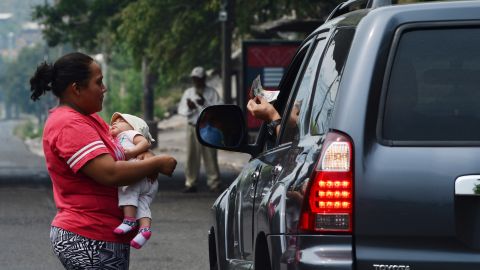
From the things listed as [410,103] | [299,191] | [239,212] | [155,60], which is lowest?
[155,60]

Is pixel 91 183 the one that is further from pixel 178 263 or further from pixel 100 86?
pixel 178 263

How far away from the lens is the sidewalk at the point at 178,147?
31281mm

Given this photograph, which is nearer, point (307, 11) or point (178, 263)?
point (178, 263)

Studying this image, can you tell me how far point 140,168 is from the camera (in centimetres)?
576

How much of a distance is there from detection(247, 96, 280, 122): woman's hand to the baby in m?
0.46

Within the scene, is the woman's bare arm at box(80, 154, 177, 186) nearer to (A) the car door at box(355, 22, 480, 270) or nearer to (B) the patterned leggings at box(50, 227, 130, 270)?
(B) the patterned leggings at box(50, 227, 130, 270)

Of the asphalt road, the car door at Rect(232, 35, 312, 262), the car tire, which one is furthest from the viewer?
the asphalt road

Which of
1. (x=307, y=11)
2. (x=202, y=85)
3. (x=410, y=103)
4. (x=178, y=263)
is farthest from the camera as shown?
(x=307, y=11)

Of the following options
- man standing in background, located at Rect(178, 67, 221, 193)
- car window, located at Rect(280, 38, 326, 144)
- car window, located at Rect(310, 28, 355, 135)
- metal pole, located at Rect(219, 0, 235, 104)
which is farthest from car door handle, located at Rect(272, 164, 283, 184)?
metal pole, located at Rect(219, 0, 235, 104)

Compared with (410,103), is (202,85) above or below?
below

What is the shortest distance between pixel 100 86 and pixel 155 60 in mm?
29109

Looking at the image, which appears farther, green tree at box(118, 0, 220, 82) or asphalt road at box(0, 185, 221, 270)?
green tree at box(118, 0, 220, 82)

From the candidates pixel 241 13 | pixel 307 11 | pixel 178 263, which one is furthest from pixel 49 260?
pixel 241 13

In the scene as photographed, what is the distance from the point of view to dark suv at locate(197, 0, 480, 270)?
185 inches
